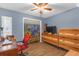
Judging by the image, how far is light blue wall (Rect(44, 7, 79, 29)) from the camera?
5.19 ft

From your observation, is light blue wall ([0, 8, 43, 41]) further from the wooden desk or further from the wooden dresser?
the wooden dresser

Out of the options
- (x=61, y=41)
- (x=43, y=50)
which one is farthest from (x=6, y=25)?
(x=61, y=41)

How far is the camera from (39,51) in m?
1.66

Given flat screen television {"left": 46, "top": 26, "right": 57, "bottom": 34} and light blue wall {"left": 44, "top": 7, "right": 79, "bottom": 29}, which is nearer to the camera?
light blue wall {"left": 44, "top": 7, "right": 79, "bottom": 29}

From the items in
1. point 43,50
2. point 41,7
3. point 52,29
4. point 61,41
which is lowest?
point 43,50

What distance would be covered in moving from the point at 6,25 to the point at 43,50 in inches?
28.0

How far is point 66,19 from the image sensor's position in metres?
1.64

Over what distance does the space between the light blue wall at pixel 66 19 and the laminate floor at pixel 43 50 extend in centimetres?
37

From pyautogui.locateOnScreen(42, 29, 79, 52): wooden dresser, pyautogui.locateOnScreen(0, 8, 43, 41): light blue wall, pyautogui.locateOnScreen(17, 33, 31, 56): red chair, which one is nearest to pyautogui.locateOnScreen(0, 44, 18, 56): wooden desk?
pyautogui.locateOnScreen(17, 33, 31, 56): red chair

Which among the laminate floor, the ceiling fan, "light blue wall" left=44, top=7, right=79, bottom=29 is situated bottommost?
the laminate floor

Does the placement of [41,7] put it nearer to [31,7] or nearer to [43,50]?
[31,7]

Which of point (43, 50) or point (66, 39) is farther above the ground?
point (66, 39)

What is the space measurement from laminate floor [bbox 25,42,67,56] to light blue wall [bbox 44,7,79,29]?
0.37 metres

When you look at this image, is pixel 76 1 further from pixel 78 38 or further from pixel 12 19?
pixel 12 19
